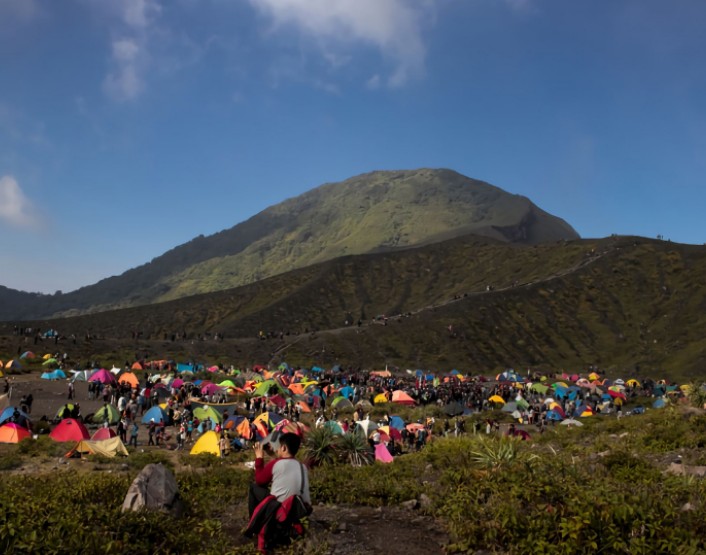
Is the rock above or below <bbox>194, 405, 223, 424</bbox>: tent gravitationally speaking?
above

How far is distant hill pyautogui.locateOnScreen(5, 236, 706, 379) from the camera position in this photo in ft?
245

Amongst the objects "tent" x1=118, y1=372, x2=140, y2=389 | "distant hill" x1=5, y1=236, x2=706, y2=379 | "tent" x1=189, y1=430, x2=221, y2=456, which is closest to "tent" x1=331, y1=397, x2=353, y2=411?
"tent" x1=118, y1=372, x2=140, y2=389

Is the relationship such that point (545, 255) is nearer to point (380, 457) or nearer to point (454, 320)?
point (454, 320)

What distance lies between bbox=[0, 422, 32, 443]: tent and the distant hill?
126 feet

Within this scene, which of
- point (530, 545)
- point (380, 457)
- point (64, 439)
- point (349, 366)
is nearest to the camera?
point (530, 545)

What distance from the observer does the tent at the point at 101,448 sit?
18.3 metres

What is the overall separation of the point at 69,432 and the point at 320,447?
12195mm

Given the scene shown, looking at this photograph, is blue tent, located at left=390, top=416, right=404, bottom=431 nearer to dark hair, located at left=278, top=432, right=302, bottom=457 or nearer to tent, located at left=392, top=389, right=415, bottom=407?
tent, located at left=392, top=389, right=415, bottom=407

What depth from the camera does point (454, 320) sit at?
89750mm

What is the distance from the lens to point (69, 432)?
2116 centimetres

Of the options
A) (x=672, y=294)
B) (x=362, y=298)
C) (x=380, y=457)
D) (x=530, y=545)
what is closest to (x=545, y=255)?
(x=672, y=294)

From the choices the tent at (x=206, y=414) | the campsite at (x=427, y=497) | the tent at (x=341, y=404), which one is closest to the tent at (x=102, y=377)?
the tent at (x=206, y=414)

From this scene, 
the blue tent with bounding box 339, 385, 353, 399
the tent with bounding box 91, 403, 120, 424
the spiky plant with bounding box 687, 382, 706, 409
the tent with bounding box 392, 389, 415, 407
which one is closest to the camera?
the spiky plant with bounding box 687, 382, 706, 409

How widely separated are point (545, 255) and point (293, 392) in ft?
319
